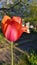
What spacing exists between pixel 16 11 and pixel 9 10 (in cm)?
10

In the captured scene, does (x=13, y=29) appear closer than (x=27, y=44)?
Yes

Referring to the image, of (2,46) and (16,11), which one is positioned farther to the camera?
(2,46)

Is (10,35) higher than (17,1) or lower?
lower

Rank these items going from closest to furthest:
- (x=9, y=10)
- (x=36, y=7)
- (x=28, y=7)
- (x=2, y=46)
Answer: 1. (x=36, y=7)
2. (x=28, y=7)
3. (x=9, y=10)
4. (x=2, y=46)

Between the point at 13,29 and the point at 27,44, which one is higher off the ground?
the point at 13,29

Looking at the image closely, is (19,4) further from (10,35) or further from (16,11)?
(10,35)

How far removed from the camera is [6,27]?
542mm

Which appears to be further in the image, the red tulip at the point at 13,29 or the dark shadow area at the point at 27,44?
the dark shadow area at the point at 27,44

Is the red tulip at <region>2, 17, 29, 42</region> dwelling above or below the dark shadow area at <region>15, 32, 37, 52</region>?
above

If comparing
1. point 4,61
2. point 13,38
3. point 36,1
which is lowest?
point 4,61

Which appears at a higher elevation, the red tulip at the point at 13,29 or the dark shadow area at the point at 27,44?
the red tulip at the point at 13,29

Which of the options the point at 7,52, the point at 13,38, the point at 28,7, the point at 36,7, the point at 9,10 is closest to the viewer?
the point at 13,38

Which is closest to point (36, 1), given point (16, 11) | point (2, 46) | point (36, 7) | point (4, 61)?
point (36, 7)

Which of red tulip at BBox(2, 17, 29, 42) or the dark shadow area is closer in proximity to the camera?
red tulip at BBox(2, 17, 29, 42)
